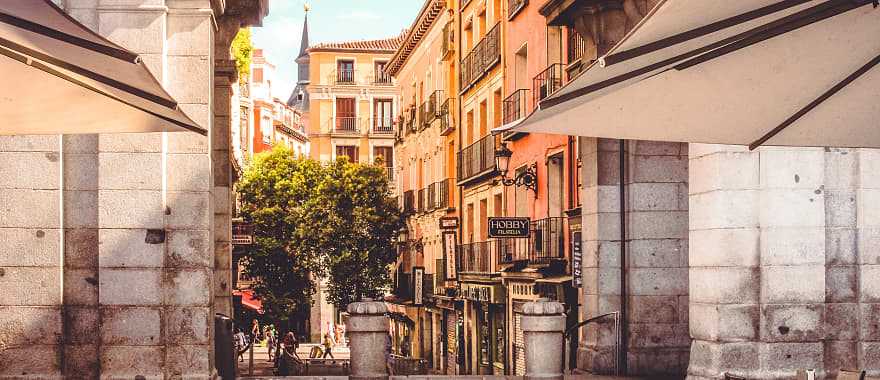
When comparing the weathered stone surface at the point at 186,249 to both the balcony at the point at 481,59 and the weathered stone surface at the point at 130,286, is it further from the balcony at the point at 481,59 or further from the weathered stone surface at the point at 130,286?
the balcony at the point at 481,59

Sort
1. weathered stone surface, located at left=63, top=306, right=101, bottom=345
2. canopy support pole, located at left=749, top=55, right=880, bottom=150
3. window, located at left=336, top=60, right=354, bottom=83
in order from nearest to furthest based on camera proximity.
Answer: canopy support pole, located at left=749, top=55, right=880, bottom=150 < weathered stone surface, located at left=63, top=306, right=101, bottom=345 < window, located at left=336, top=60, right=354, bottom=83

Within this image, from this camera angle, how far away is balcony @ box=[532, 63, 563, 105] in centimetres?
2923

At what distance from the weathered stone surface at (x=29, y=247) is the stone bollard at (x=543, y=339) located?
5423 mm

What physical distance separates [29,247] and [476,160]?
2911cm

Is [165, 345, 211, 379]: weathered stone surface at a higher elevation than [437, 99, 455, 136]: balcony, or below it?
below

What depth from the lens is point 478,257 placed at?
137ft

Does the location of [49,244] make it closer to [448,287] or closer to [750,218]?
[750,218]

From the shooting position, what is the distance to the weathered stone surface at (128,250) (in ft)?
45.8

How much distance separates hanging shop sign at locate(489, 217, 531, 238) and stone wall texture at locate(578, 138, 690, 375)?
1260 cm

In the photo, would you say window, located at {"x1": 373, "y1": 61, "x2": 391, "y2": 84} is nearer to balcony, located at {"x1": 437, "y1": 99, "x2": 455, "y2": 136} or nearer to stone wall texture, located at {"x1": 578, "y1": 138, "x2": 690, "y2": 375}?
balcony, located at {"x1": 437, "y1": 99, "x2": 455, "y2": 136}

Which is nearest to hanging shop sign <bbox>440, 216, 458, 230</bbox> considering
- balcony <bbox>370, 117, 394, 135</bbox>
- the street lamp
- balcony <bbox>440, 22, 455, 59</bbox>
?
the street lamp

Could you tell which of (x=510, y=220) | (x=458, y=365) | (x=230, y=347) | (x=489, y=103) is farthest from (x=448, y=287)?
(x=230, y=347)

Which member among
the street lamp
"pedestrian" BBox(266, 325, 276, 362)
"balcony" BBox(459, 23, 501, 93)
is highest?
"balcony" BBox(459, 23, 501, 93)

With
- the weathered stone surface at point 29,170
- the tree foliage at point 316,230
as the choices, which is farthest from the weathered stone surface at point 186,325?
the tree foliage at point 316,230
